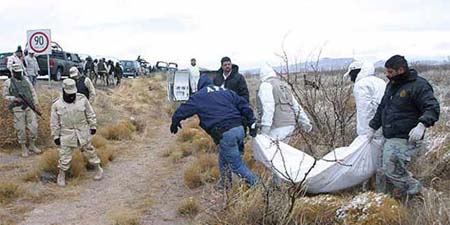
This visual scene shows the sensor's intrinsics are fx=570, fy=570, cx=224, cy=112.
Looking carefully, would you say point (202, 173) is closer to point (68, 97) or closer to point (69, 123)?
point (69, 123)

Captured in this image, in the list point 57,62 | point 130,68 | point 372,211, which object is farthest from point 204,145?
point 130,68

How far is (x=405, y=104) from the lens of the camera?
5.52 meters

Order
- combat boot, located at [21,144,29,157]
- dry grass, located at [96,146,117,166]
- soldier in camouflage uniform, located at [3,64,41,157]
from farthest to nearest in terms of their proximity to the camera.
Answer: combat boot, located at [21,144,29,157]
dry grass, located at [96,146,117,166]
soldier in camouflage uniform, located at [3,64,41,157]

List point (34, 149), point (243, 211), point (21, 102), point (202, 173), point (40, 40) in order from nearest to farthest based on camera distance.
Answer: point (243, 211), point (202, 173), point (21, 102), point (34, 149), point (40, 40)

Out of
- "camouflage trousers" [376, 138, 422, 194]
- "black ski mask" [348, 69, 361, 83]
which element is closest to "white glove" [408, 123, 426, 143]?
"camouflage trousers" [376, 138, 422, 194]

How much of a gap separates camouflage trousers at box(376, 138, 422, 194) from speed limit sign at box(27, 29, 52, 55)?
9.99 meters

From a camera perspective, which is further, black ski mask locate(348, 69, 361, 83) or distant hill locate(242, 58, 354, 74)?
→ distant hill locate(242, 58, 354, 74)

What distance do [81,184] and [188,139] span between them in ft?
13.3

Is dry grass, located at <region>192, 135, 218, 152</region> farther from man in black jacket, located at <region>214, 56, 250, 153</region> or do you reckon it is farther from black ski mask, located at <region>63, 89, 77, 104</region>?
black ski mask, located at <region>63, 89, 77, 104</region>

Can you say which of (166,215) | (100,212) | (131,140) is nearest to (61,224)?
(100,212)

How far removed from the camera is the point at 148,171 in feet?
31.8

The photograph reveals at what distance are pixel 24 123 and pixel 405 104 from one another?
724 centimetres

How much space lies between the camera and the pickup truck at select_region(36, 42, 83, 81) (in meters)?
23.9

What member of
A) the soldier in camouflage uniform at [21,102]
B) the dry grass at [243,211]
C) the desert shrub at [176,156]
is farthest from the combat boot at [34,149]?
the dry grass at [243,211]
